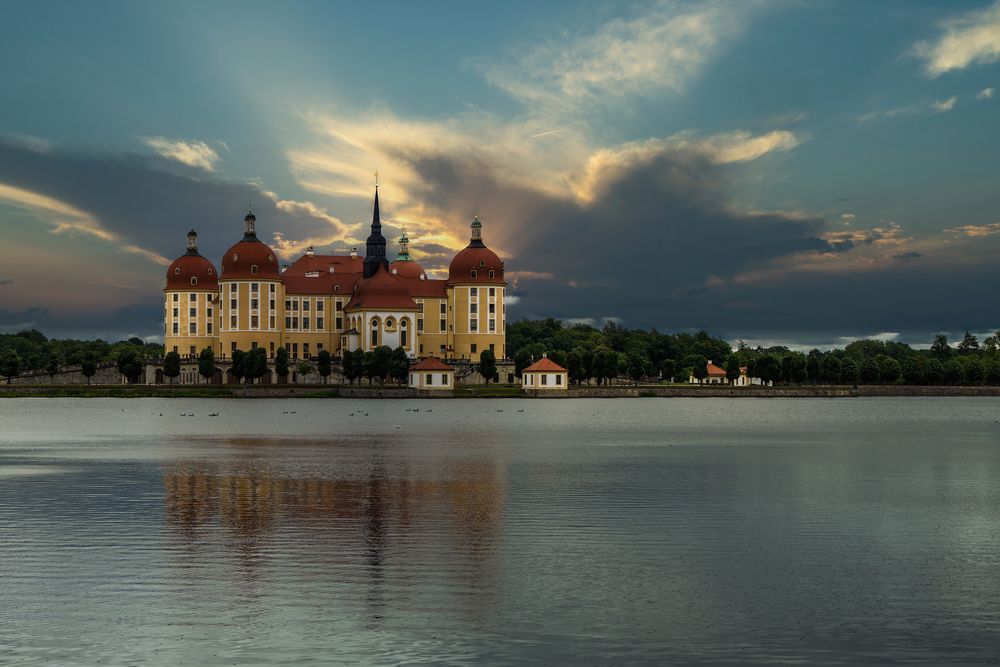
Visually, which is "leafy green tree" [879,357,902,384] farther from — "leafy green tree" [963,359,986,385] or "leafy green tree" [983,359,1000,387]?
"leafy green tree" [983,359,1000,387]

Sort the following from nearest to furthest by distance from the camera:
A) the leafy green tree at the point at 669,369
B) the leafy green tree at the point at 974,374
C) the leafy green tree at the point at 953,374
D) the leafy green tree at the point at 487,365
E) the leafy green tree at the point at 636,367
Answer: the leafy green tree at the point at 487,365
the leafy green tree at the point at 636,367
the leafy green tree at the point at 953,374
the leafy green tree at the point at 974,374
the leafy green tree at the point at 669,369

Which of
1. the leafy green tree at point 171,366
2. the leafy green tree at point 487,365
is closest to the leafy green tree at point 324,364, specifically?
the leafy green tree at point 171,366

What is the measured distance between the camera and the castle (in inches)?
5290

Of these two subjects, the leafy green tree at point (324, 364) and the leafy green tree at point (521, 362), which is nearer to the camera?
the leafy green tree at point (324, 364)

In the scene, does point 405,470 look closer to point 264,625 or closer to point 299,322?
point 264,625

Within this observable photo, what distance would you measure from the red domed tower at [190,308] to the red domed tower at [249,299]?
3.78 m

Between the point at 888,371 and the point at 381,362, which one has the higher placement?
the point at 381,362

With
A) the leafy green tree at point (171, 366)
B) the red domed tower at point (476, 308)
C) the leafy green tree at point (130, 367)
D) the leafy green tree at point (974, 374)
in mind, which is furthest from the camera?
the leafy green tree at point (974, 374)

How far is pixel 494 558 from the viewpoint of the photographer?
63.3ft

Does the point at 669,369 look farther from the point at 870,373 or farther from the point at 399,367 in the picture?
the point at 399,367

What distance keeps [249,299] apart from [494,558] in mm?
118680

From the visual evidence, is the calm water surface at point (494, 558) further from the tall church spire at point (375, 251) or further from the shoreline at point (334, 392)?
the tall church spire at point (375, 251)

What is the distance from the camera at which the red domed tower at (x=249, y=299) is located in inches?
5231

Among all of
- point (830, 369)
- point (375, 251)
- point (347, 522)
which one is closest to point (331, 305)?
point (375, 251)
